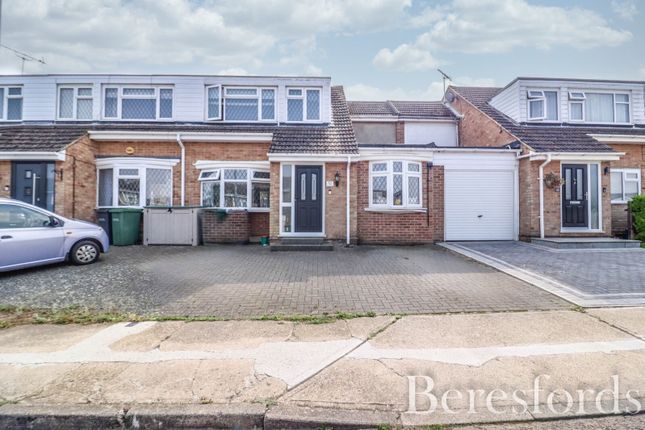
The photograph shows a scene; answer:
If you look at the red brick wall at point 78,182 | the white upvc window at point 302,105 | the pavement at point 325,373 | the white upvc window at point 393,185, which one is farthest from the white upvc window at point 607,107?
the red brick wall at point 78,182

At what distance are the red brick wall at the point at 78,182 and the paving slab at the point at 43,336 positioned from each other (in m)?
7.55

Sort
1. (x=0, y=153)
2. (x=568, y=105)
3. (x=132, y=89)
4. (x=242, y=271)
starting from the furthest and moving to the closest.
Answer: (x=568, y=105)
(x=132, y=89)
(x=0, y=153)
(x=242, y=271)

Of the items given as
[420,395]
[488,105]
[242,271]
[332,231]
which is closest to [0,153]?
[242,271]

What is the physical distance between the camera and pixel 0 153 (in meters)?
9.67

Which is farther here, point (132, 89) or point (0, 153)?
point (132, 89)

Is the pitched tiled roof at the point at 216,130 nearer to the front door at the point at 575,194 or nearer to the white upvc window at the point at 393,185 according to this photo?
the white upvc window at the point at 393,185

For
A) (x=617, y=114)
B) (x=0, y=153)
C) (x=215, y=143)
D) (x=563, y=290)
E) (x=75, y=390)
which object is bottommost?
(x=75, y=390)

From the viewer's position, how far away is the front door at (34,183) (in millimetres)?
9938

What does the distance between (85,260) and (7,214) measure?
5.31ft

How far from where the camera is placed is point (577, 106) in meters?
13.4

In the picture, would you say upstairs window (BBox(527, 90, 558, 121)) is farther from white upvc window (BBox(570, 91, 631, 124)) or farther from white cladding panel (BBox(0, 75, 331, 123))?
white cladding panel (BBox(0, 75, 331, 123))

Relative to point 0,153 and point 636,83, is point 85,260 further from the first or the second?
point 636,83

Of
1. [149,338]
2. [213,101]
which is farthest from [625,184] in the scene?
[213,101]

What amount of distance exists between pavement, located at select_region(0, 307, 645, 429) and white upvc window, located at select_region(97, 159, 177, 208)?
7.76 meters
